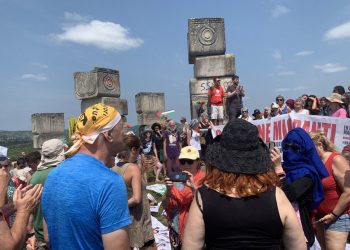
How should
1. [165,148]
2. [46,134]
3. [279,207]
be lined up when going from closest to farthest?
[279,207] < [165,148] < [46,134]

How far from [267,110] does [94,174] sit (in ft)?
30.2

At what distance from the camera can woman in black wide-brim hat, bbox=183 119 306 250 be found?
1837 millimetres

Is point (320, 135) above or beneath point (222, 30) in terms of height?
beneath

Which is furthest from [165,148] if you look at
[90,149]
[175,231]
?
[90,149]

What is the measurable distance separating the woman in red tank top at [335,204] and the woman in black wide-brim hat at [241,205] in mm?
1787

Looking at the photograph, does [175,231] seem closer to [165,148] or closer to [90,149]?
[90,149]

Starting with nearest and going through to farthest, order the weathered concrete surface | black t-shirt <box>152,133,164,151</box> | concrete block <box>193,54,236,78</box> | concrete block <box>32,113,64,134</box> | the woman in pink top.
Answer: the woman in pink top, black t-shirt <box>152,133,164,151</box>, the weathered concrete surface, concrete block <box>193,54,236,78</box>, concrete block <box>32,113,64,134</box>

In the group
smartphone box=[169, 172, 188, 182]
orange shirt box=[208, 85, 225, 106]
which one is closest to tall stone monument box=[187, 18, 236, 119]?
orange shirt box=[208, 85, 225, 106]

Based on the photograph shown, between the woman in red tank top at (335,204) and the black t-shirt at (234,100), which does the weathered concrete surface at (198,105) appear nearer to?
the black t-shirt at (234,100)

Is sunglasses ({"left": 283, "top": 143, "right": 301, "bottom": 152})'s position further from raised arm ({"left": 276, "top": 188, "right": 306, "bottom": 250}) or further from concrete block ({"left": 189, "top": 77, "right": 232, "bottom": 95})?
concrete block ({"left": 189, "top": 77, "right": 232, "bottom": 95})

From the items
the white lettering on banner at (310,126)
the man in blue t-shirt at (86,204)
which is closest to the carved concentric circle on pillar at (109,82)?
the white lettering on banner at (310,126)

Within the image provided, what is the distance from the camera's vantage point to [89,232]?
1.90 meters

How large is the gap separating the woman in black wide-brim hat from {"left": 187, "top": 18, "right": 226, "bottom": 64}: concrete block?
11196 mm

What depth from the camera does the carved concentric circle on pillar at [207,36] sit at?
1277cm
